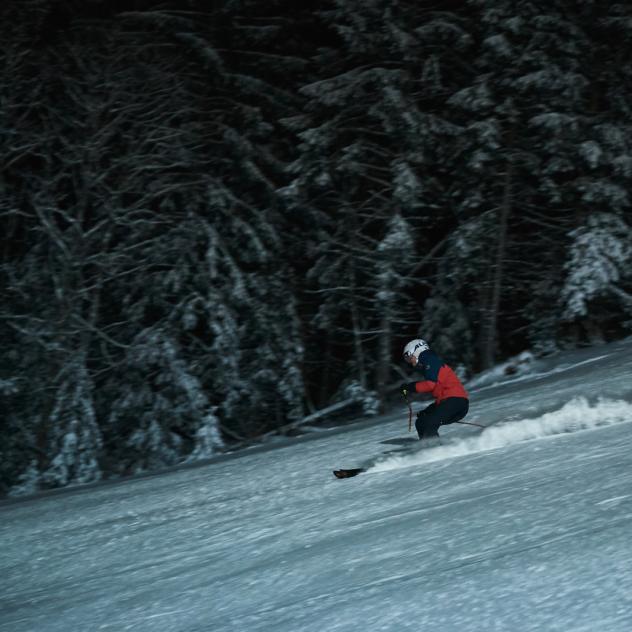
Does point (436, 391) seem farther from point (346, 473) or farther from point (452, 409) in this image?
point (346, 473)

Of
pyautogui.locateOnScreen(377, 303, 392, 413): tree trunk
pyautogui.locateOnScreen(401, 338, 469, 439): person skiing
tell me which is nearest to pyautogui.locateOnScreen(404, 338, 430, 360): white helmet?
pyautogui.locateOnScreen(401, 338, 469, 439): person skiing

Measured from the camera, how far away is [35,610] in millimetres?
5250

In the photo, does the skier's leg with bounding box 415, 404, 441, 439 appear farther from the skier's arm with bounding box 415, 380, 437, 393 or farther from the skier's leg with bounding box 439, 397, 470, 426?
the skier's arm with bounding box 415, 380, 437, 393

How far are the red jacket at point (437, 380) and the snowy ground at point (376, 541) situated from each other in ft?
1.27

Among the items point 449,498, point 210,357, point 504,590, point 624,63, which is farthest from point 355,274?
point 504,590

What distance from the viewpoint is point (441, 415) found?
837 centimetres

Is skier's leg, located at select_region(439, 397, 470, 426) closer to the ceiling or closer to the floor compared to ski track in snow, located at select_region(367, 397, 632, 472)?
closer to the ceiling

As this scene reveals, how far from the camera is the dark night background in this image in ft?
51.2

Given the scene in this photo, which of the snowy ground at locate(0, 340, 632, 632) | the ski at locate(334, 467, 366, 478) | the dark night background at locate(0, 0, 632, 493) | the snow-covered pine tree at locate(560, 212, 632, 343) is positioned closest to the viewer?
the snowy ground at locate(0, 340, 632, 632)

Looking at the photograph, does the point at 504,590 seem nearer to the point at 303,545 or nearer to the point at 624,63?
the point at 303,545

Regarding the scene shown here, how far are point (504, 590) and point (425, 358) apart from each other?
475 cm

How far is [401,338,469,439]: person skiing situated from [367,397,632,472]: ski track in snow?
39 centimetres

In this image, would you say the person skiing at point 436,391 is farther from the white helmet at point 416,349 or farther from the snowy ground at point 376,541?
the snowy ground at point 376,541

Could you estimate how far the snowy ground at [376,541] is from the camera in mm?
3688
